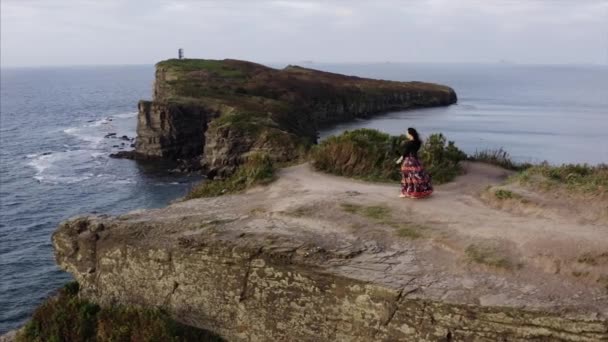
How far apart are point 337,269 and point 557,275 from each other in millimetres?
4673

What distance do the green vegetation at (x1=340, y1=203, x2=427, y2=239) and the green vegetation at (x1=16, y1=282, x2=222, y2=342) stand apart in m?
5.03

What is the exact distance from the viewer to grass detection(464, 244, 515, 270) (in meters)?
12.5

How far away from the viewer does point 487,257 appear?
42.1 feet

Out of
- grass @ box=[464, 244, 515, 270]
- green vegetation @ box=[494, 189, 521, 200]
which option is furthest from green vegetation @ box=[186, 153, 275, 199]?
grass @ box=[464, 244, 515, 270]

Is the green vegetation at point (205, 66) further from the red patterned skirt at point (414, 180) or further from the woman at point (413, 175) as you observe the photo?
the red patterned skirt at point (414, 180)

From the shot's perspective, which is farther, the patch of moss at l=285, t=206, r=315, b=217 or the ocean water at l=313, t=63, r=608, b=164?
the ocean water at l=313, t=63, r=608, b=164

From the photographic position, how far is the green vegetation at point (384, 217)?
1446 cm

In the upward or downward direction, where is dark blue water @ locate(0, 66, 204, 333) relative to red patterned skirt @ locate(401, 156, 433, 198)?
downward

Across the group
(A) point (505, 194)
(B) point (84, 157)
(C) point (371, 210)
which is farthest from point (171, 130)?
(A) point (505, 194)

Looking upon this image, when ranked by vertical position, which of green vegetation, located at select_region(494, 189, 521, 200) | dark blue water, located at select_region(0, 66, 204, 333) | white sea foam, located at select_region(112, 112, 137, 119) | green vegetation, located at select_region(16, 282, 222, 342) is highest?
green vegetation, located at select_region(494, 189, 521, 200)

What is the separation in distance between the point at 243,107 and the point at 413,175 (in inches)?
2124

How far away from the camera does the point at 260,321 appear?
48.0 ft

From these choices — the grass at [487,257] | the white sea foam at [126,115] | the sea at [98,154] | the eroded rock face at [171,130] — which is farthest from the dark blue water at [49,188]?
the grass at [487,257]

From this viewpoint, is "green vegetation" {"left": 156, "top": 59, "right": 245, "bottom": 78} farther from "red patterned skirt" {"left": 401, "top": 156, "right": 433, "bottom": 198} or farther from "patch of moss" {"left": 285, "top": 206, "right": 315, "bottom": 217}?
"patch of moss" {"left": 285, "top": 206, "right": 315, "bottom": 217}
